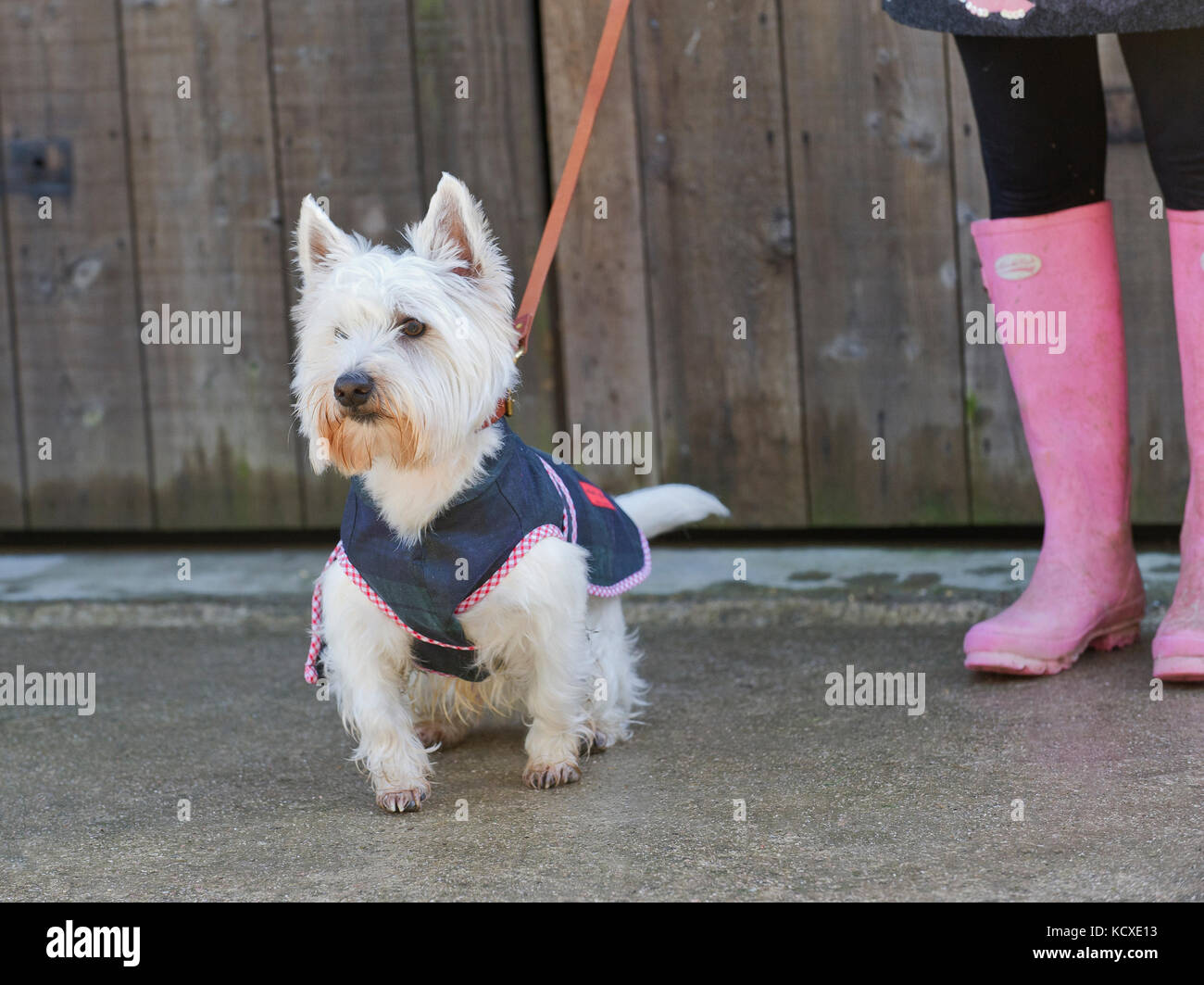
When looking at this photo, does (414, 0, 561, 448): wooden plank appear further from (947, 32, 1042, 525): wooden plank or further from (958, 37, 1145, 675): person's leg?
(958, 37, 1145, 675): person's leg

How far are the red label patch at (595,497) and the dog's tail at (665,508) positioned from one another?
21cm

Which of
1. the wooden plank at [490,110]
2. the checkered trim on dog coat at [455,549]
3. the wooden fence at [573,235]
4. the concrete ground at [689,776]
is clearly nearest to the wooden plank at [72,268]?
the wooden fence at [573,235]

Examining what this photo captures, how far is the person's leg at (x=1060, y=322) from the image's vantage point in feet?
9.18

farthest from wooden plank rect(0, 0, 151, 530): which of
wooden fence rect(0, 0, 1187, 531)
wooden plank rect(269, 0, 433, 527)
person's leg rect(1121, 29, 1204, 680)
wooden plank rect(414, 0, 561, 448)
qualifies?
person's leg rect(1121, 29, 1204, 680)

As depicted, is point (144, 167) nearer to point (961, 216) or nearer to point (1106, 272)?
point (961, 216)

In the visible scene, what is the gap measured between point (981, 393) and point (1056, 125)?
3.53 feet

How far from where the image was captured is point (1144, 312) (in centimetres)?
364

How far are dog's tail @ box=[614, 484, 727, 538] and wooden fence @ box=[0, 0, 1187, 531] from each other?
34.7 inches

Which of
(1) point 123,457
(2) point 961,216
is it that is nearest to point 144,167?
(1) point 123,457

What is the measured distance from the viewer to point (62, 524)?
4.26 meters

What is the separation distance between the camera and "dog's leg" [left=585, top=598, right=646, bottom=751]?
8.84 ft

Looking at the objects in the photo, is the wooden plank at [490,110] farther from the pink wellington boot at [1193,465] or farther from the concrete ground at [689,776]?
the pink wellington boot at [1193,465]

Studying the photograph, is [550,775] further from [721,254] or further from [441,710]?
[721,254]
